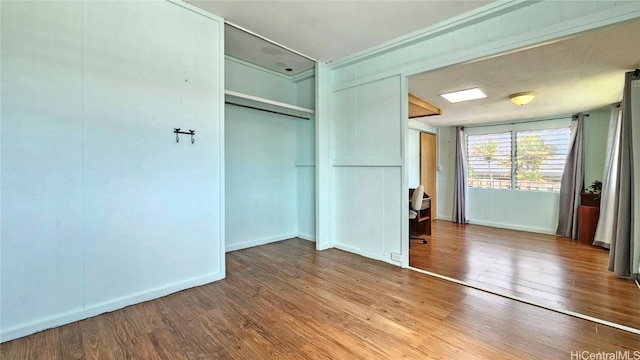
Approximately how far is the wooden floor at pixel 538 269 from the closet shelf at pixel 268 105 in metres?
2.59

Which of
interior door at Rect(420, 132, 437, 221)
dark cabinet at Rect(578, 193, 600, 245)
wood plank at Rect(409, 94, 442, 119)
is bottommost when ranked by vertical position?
dark cabinet at Rect(578, 193, 600, 245)

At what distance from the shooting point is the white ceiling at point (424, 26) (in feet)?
8.09

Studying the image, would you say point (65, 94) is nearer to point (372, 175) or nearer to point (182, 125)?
point (182, 125)

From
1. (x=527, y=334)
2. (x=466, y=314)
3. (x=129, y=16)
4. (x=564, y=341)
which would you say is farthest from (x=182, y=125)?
(x=564, y=341)

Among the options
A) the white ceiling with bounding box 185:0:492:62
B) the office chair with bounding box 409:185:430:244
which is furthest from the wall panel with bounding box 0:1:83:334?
the office chair with bounding box 409:185:430:244

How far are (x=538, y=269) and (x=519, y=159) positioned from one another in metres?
3.35

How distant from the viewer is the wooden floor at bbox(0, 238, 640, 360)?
1.68 meters

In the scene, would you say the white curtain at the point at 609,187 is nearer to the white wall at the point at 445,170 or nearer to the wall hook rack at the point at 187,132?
the white wall at the point at 445,170

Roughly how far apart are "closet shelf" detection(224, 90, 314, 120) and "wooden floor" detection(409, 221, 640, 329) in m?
2.59

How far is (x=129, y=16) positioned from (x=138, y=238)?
1.85 meters

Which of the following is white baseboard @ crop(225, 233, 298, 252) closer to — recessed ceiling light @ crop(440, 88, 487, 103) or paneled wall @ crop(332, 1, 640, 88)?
paneled wall @ crop(332, 1, 640, 88)

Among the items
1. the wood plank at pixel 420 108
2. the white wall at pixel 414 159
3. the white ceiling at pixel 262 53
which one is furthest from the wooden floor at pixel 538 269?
the white ceiling at pixel 262 53

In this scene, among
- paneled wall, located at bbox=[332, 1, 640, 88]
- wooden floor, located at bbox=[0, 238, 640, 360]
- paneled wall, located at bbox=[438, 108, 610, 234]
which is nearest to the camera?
wooden floor, located at bbox=[0, 238, 640, 360]

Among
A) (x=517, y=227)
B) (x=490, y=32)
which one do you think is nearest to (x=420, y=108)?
(x=490, y=32)
